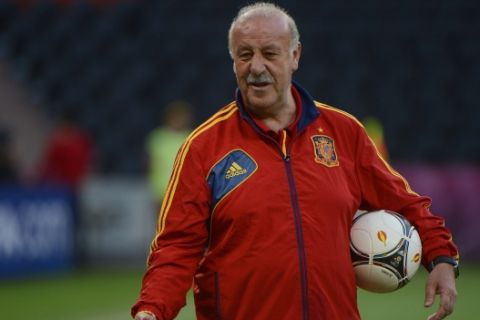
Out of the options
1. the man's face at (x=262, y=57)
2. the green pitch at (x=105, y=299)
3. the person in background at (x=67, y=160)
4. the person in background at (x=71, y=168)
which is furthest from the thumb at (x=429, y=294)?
Answer: the person in background at (x=67, y=160)

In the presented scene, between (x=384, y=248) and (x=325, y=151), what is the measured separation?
0.47 meters

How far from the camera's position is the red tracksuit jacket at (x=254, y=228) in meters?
4.12

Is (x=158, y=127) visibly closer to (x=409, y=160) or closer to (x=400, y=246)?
(x=409, y=160)

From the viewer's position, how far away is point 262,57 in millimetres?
4215

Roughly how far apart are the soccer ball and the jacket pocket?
0.59 meters

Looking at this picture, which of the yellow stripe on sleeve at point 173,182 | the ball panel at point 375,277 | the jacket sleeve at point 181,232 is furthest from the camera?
the ball panel at point 375,277

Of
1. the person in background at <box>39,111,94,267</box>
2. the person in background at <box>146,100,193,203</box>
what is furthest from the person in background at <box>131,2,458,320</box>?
the person in background at <box>39,111,94,267</box>

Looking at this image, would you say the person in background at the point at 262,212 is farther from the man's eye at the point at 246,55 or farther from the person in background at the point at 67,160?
the person in background at the point at 67,160

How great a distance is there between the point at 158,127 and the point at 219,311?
13.7 metres

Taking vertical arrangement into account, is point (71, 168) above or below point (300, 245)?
below

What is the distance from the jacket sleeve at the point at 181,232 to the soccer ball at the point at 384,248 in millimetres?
633

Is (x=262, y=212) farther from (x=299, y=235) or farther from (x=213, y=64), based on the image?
(x=213, y=64)

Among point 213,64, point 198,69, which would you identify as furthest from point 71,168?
point 213,64

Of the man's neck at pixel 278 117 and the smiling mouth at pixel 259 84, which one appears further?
the man's neck at pixel 278 117
